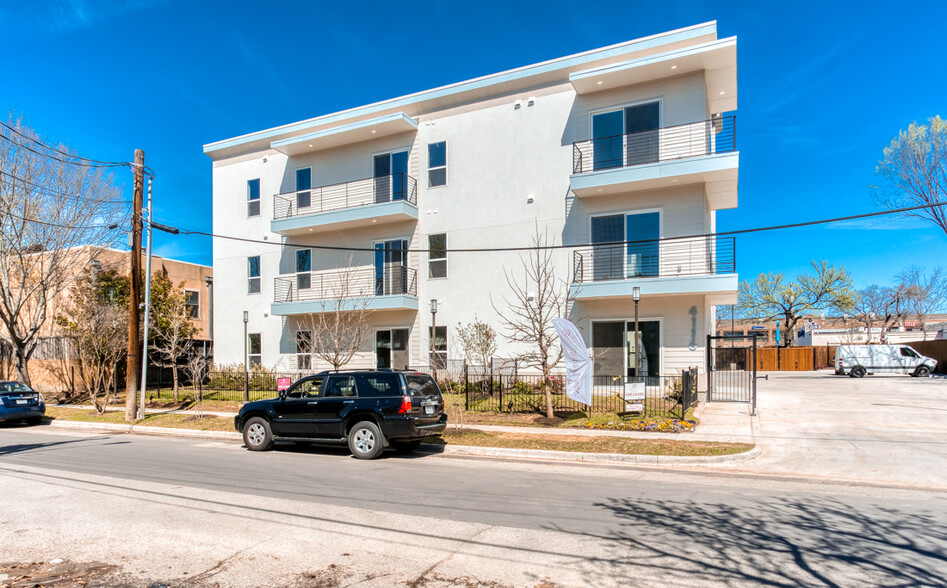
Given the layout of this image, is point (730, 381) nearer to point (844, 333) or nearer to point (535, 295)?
point (535, 295)

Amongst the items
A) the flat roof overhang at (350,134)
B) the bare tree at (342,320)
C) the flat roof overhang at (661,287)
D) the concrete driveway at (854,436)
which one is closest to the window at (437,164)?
the flat roof overhang at (350,134)

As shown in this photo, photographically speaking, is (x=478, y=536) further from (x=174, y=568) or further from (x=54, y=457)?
(x=54, y=457)

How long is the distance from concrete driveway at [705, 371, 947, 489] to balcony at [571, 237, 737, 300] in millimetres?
3918

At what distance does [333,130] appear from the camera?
24531mm

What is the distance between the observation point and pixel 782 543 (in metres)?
5.99

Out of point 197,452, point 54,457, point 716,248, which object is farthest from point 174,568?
point 716,248

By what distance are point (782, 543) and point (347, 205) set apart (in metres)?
22.0

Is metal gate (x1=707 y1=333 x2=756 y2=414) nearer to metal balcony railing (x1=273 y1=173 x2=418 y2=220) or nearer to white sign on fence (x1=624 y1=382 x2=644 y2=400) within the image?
white sign on fence (x1=624 y1=382 x2=644 y2=400)

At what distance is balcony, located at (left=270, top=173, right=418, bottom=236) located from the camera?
23.8 m

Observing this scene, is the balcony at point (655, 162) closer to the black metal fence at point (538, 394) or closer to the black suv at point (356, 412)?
the black metal fence at point (538, 394)

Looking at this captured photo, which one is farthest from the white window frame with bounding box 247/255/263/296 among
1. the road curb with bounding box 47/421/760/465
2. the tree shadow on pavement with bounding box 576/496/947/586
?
the tree shadow on pavement with bounding box 576/496/947/586

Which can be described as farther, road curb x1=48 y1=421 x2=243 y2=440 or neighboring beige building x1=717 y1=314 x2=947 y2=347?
neighboring beige building x1=717 y1=314 x2=947 y2=347

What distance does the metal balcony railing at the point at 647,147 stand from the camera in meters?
19.5

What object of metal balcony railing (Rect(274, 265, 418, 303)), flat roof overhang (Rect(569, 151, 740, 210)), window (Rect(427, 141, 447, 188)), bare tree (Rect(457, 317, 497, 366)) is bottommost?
bare tree (Rect(457, 317, 497, 366))
